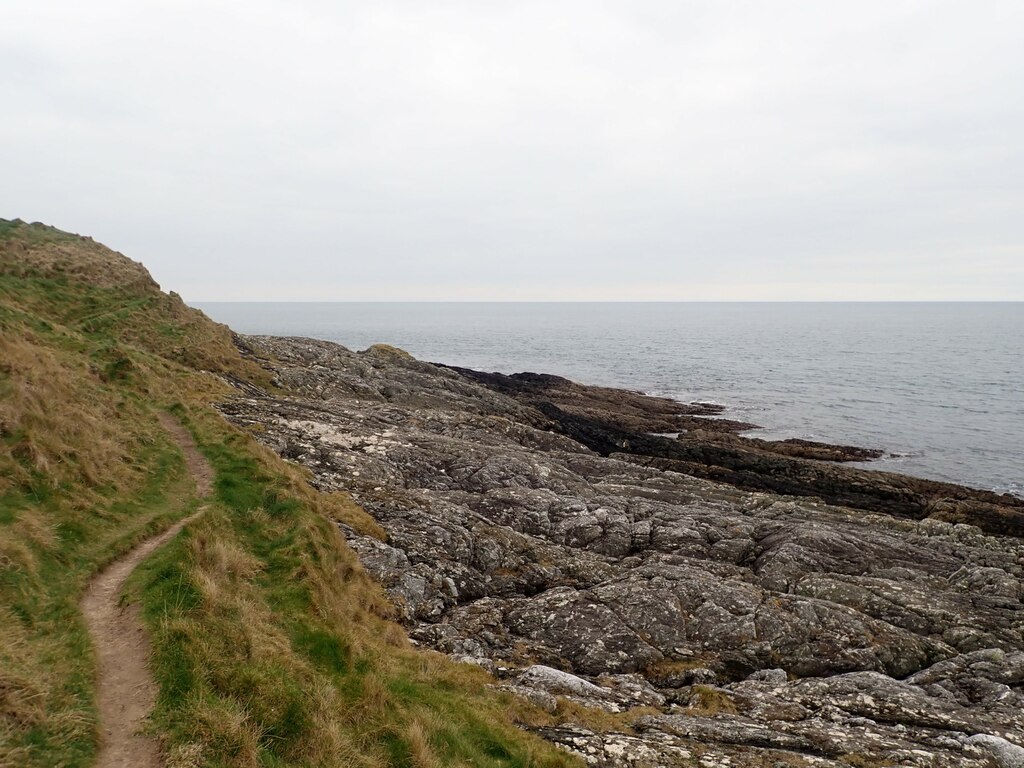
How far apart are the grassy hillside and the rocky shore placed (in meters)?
2.83

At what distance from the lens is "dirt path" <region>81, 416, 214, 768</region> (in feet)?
26.5

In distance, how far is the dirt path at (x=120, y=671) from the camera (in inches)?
318

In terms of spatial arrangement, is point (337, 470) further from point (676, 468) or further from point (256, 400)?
point (676, 468)

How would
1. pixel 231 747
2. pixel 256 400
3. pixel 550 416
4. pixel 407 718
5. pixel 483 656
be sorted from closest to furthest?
pixel 231 747 < pixel 407 718 < pixel 483 656 < pixel 256 400 < pixel 550 416

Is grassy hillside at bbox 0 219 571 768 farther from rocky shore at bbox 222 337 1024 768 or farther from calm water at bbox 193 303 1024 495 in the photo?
calm water at bbox 193 303 1024 495

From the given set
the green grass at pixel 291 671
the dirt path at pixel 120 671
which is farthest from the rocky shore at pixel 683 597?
the dirt path at pixel 120 671

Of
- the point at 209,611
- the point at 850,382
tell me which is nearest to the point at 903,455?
the point at 850,382

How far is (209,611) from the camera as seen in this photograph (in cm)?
1142

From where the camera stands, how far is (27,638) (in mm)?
9891

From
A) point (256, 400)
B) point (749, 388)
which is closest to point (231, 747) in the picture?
point (256, 400)

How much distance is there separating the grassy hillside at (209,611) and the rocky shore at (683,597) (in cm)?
283

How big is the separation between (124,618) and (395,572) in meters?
10.5

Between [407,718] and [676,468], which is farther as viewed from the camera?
[676,468]

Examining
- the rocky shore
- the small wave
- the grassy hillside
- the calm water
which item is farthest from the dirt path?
the small wave
